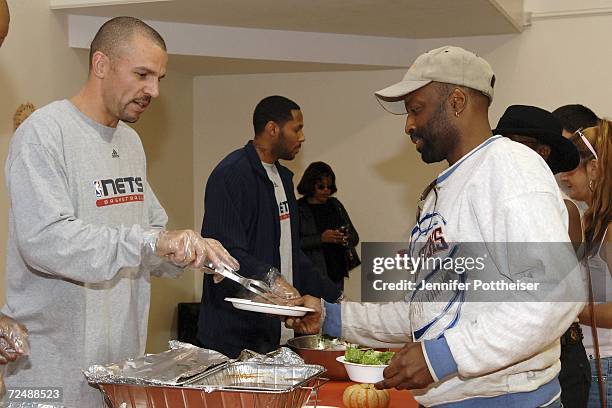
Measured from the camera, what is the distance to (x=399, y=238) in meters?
6.48

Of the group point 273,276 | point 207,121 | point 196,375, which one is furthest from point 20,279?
point 207,121

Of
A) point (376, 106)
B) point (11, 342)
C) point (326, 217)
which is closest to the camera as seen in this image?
point (11, 342)

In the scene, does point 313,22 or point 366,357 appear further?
point 313,22

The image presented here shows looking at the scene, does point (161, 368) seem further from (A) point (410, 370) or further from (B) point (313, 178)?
(B) point (313, 178)

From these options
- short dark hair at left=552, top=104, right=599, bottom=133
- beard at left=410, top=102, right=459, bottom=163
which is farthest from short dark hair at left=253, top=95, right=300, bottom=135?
beard at left=410, top=102, right=459, bottom=163

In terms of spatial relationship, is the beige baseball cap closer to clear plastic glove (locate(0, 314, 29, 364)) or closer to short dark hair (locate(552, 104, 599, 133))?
clear plastic glove (locate(0, 314, 29, 364))

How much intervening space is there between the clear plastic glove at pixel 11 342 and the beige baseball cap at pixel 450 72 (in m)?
0.98

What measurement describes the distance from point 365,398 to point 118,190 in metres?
0.87

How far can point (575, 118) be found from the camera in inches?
122

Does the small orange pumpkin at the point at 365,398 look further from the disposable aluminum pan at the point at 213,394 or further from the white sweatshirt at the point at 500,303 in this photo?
the white sweatshirt at the point at 500,303

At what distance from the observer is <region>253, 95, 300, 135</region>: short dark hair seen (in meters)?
3.86

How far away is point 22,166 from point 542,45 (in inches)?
187

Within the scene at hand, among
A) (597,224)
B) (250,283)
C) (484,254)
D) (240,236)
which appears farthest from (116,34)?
(597,224)

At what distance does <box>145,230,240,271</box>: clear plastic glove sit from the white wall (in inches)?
172
